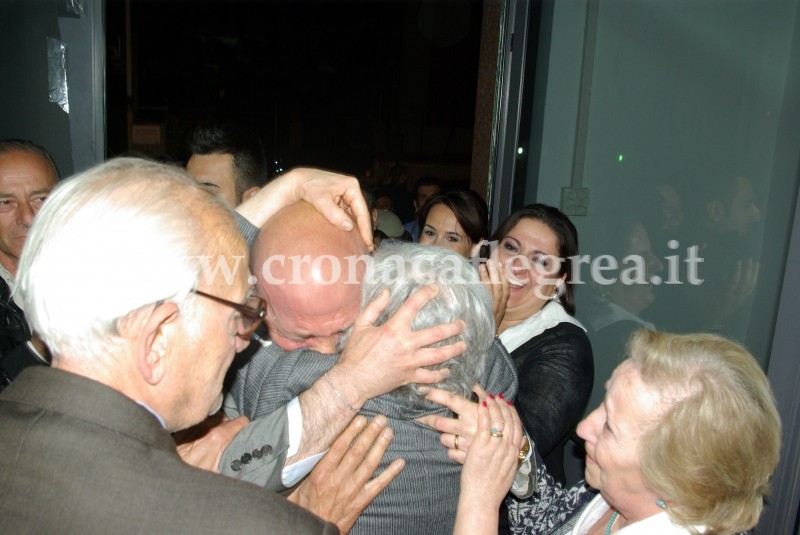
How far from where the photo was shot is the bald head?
1356mm

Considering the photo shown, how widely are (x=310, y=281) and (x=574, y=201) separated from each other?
9.12ft

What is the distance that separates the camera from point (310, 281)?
4.42ft

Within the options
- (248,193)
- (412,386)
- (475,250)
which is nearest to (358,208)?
(412,386)

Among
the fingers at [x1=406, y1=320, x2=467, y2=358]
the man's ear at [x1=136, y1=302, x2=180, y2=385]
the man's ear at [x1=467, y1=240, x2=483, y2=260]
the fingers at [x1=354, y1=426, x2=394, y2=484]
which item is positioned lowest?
the fingers at [x1=354, y1=426, x2=394, y2=484]

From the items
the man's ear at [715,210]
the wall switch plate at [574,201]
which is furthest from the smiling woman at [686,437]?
the man's ear at [715,210]

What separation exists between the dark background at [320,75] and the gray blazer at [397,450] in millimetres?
12698

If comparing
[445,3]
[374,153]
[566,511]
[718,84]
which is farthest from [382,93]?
[566,511]

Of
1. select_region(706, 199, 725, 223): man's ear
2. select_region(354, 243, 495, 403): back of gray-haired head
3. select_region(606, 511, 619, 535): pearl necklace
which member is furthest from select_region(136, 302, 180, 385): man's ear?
select_region(706, 199, 725, 223): man's ear

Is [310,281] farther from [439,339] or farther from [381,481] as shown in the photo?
[381,481]

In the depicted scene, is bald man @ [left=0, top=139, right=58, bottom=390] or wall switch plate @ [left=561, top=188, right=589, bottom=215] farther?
wall switch plate @ [left=561, top=188, right=589, bottom=215]

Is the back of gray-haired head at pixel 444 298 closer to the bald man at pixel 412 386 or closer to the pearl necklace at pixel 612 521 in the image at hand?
the bald man at pixel 412 386

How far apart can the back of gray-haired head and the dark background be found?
12.6 m

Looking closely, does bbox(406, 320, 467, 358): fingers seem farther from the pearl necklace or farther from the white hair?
the pearl necklace

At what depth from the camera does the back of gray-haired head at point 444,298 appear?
1.30 metres
